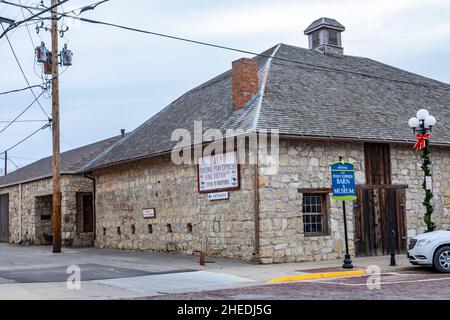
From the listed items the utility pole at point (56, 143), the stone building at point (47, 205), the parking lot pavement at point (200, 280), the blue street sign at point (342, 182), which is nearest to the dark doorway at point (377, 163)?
the parking lot pavement at point (200, 280)

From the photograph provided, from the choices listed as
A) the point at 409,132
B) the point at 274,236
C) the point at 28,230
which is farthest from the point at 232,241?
the point at 28,230

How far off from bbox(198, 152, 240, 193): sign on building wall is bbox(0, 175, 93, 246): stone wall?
9.98 metres


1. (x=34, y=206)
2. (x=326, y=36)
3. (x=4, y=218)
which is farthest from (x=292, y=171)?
(x=4, y=218)

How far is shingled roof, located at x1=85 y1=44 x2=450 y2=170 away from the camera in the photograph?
19.1m

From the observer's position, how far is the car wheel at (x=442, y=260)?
49.9 feet

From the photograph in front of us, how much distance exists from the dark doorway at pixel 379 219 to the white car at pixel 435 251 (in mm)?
4047

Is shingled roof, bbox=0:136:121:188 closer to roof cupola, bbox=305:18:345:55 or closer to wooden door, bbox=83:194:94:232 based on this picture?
wooden door, bbox=83:194:94:232

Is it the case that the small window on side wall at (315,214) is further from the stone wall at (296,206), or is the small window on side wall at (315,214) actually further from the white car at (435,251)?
the white car at (435,251)

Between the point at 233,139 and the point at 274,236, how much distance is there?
3.12 metres

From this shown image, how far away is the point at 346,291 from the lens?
470 inches

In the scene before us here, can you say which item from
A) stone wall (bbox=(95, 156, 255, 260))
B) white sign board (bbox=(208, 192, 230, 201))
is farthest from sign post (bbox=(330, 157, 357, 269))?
white sign board (bbox=(208, 192, 230, 201))

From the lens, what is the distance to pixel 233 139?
1838 cm

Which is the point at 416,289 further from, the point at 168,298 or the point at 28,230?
the point at 28,230

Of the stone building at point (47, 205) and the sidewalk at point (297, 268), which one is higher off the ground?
the stone building at point (47, 205)
